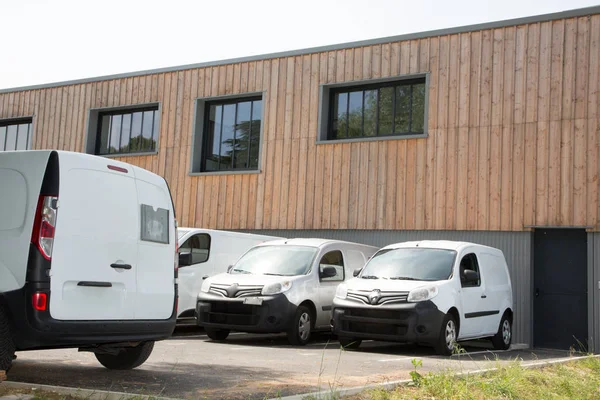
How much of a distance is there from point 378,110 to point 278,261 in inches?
245

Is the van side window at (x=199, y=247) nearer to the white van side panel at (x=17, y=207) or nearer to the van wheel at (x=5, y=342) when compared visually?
the white van side panel at (x=17, y=207)

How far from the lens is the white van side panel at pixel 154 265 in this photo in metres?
7.61

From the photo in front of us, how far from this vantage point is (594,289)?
15117 millimetres

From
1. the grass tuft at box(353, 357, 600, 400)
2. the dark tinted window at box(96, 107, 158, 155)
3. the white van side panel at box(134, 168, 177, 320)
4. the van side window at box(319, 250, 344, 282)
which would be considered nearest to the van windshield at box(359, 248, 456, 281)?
the van side window at box(319, 250, 344, 282)

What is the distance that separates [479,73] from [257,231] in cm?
677

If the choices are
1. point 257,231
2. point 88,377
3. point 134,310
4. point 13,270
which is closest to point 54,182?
point 13,270

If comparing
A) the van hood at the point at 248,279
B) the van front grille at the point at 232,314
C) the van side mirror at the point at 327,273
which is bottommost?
the van front grille at the point at 232,314

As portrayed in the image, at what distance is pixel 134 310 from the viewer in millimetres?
7441

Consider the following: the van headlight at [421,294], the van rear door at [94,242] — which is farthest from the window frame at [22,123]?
the van rear door at [94,242]

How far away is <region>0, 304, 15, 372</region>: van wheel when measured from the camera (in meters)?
6.41

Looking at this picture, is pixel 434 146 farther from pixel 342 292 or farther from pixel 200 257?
pixel 342 292

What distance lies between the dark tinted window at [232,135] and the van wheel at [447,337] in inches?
367

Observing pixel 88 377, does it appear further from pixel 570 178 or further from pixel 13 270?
pixel 570 178

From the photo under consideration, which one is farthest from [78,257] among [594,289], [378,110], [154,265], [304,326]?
[378,110]
